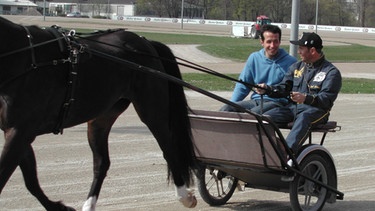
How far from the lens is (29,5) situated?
331 feet

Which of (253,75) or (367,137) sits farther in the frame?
(367,137)

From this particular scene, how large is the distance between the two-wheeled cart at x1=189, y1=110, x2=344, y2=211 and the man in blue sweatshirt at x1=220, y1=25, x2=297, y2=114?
0.42m

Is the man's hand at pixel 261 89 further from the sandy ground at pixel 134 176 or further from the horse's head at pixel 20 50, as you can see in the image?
the horse's head at pixel 20 50

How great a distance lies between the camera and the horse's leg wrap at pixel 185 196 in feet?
18.5

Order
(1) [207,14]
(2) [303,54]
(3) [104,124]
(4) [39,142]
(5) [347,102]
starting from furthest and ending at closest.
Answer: (1) [207,14]
(5) [347,102]
(4) [39,142]
(2) [303,54]
(3) [104,124]

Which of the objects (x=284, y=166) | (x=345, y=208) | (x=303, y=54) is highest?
(x=303, y=54)

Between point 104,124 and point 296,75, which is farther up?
point 296,75

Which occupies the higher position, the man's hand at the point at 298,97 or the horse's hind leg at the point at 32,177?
the man's hand at the point at 298,97

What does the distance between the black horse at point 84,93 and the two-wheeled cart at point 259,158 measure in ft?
0.61

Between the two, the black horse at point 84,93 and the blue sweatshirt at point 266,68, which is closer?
the black horse at point 84,93

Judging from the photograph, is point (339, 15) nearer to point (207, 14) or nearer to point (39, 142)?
point (207, 14)

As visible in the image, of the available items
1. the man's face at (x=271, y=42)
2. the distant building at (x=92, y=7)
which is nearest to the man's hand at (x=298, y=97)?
the man's face at (x=271, y=42)

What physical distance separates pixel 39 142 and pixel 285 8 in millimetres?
94305

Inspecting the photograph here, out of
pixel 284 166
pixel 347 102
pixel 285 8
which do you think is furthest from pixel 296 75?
pixel 285 8
